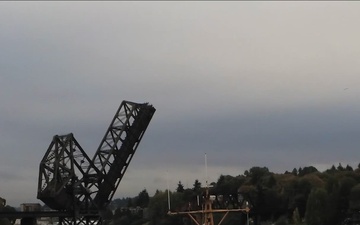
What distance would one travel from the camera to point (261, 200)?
12350 centimetres

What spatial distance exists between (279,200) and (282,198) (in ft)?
2.78

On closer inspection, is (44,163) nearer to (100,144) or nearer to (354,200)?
(100,144)

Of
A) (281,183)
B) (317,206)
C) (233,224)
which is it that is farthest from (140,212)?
(317,206)

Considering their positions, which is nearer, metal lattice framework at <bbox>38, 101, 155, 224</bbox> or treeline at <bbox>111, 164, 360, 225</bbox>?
metal lattice framework at <bbox>38, 101, 155, 224</bbox>

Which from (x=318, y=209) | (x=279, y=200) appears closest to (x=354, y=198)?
(x=318, y=209)

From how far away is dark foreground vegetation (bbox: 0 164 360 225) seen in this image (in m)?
101

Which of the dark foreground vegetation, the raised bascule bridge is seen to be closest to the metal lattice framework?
the raised bascule bridge

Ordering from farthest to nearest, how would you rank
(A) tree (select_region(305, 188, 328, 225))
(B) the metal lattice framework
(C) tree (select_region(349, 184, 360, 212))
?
(A) tree (select_region(305, 188, 328, 225)) → (C) tree (select_region(349, 184, 360, 212)) → (B) the metal lattice framework

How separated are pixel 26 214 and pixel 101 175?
19.9ft

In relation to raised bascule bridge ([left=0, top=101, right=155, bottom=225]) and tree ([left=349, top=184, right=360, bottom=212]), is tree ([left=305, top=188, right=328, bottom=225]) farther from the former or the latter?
raised bascule bridge ([left=0, top=101, right=155, bottom=225])

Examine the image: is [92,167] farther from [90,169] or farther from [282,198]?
[282,198]

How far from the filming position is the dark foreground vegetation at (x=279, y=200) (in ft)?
330

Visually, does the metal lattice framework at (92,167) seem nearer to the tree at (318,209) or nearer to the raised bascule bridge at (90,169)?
the raised bascule bridge at (90,169)

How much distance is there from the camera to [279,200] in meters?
126
